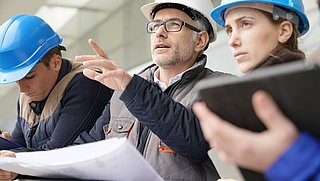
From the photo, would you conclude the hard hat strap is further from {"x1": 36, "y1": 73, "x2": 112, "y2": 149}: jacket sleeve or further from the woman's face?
{"x1": 36, "y1": 73, "x2": 112, "y2": 149}: jacket sleeve

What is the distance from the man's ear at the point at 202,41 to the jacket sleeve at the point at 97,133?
0.37m

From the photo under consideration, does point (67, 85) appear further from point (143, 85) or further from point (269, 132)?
point (269, 132)

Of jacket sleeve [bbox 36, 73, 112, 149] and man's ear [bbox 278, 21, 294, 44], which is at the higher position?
man's ear [bbox 278, 21, 294, 44]

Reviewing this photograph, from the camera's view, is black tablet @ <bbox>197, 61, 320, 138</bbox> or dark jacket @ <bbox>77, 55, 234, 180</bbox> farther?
dark jacket @ <bbox>77, 55, 234, 180</bbox>

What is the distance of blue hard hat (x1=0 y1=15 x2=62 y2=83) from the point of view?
1870 mm

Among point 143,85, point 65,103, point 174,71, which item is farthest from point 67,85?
point 143,85

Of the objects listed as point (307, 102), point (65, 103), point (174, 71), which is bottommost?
point (65, 103)

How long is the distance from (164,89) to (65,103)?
517mm

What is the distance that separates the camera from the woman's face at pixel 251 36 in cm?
120

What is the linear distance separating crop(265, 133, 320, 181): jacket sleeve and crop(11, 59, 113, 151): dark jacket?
1.33 metres

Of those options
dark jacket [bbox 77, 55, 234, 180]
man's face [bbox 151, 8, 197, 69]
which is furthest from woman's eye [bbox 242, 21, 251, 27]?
man's face [bbox 151, 8, 197, 69]

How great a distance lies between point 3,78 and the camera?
1.89 m

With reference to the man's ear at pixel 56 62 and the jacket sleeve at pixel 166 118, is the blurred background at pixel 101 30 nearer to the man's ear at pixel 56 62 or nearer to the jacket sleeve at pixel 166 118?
the man's ear at pixel 56 62

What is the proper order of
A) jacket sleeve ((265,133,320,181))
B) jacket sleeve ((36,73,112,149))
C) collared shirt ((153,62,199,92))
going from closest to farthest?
jacket sleeve ((265,133,320,181)), collared shirt ((153,62,199,92)), jacket sleeve ((36,73,112,149))
